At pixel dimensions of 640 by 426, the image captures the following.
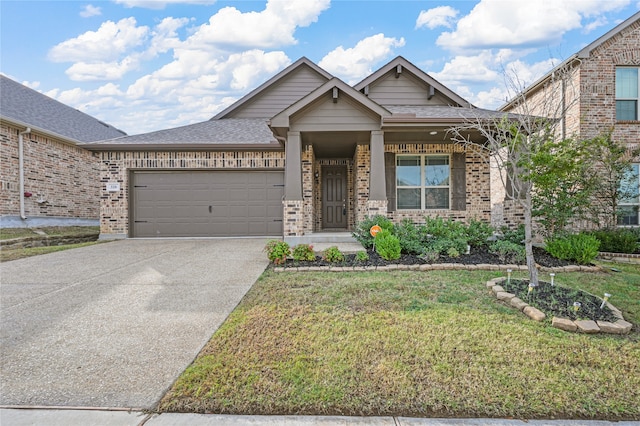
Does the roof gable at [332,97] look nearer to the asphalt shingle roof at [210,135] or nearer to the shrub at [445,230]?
the asphalt shingle roof at [210,135]

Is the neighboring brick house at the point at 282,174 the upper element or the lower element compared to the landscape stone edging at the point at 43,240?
upper

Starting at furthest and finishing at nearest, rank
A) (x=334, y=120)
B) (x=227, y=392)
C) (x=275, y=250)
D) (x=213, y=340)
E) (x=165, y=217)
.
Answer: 1. (x=165, y=217)
2. (x=334, y=120)
3. (x=275, y=250)
4. (x=213, y=340)
5. (x=227, y=392)

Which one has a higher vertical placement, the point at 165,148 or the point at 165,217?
the point at 165,148

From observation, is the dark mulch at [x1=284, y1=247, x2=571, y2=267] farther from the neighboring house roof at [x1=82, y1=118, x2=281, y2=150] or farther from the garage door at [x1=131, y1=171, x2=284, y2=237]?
the neighboring house roof at [x1=82, y1=118, x2=281, y2=150]

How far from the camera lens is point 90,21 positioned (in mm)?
10984

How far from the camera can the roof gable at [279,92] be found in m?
12.6

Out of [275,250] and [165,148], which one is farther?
[165,148]

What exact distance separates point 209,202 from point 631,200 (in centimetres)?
1268

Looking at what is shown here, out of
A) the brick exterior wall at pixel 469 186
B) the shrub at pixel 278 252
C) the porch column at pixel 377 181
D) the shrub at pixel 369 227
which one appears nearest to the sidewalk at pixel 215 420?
the shrub at pixel 278 252

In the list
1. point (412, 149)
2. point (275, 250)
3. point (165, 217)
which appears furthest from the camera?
point (165, 217)

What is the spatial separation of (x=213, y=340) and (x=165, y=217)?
863 cm

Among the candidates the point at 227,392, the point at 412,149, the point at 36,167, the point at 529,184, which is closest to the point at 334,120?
the point at 412,149

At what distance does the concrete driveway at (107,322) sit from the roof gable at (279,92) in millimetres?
7775

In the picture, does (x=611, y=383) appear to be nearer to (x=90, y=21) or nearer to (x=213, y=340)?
(x=213, y=340)
